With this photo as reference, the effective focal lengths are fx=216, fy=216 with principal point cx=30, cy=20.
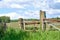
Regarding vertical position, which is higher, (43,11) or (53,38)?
(43,11)

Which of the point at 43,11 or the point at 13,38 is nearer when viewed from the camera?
the point at 13,38

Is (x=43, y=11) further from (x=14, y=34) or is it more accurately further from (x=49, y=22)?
(x=14, y=34)

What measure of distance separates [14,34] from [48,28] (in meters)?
2.71

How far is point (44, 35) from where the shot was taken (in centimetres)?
766

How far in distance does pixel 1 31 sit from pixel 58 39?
8.60ft

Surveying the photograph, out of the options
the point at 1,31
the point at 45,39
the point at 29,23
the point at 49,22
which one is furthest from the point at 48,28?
the point at 45,39

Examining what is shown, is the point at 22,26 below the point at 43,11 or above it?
below

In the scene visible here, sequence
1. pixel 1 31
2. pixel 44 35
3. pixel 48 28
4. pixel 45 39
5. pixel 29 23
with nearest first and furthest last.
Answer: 1. pixel 45 39
2. pixel 44 35
3. pixel 1 31
4. pixel 48 28
5. pixel 29 23

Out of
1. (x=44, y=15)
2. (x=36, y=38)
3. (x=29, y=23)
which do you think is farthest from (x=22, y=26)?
(x=36, y=38)

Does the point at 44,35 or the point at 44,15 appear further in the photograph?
the point at 44,15

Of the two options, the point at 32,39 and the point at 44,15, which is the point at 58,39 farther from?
the point at 44,15

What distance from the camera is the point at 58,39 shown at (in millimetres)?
7383

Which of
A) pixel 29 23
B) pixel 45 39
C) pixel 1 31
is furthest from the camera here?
pixel 29 23

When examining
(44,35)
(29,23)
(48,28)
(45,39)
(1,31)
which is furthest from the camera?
(29,23)
